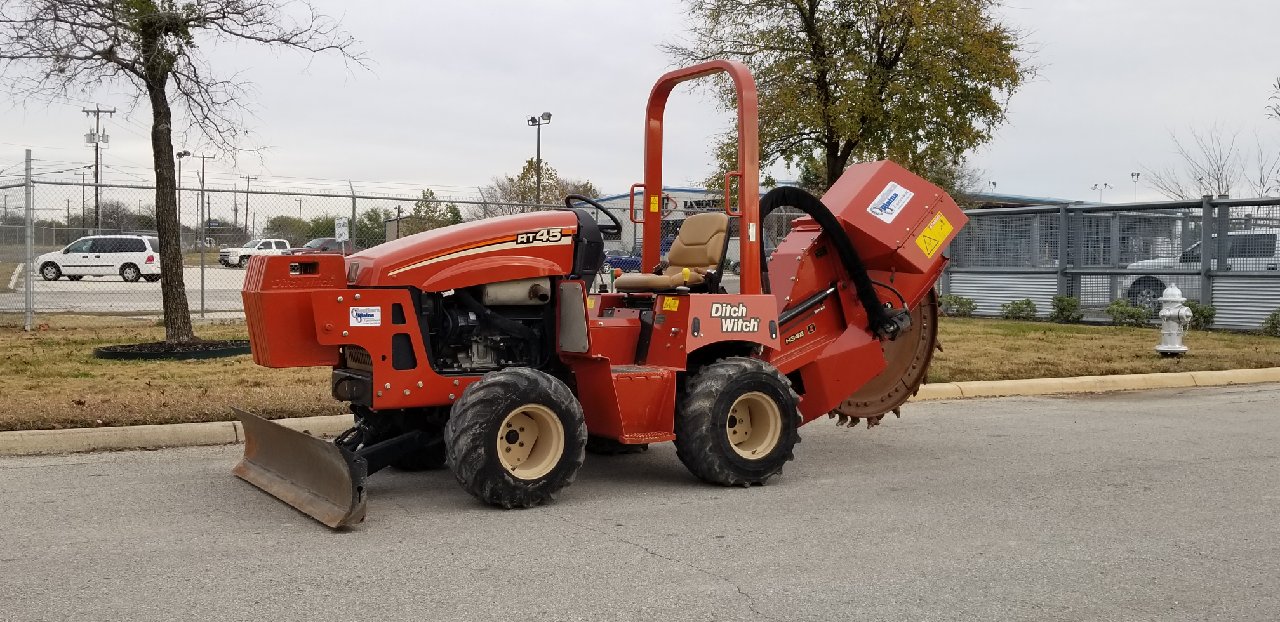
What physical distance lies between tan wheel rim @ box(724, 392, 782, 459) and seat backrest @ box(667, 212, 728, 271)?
→ 963 millimetres

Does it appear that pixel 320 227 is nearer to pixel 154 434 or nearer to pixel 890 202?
pixel 154 434

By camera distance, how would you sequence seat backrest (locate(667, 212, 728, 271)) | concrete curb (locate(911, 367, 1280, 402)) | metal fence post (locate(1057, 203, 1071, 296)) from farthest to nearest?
metal fence post (locate(1057, 203, 1071, 296))
concrete curb (locate(911, 367, 1280, 402))
seat backrest (locate(667, 212, 728, 271))

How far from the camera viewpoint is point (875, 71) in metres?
18.7

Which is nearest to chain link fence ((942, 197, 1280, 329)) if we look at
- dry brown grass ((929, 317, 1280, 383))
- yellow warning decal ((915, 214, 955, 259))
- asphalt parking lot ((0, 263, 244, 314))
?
dry brown grass ((929, 317, 1280, 383))

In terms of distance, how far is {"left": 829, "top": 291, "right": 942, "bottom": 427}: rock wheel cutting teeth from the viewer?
875 cm

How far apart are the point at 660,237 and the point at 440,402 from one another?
2.43m

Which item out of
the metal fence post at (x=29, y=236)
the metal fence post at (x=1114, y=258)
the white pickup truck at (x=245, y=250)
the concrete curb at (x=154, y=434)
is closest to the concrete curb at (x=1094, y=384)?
the concrete curb at (x=154, y=434)

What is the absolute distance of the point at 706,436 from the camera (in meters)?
7.19

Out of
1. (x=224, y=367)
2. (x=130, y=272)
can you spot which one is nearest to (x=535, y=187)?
(x=130, y=272)

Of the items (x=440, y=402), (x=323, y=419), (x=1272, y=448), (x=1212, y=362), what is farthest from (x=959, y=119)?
(x=440, y=402)

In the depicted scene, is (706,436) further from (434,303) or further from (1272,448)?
(1272,448)

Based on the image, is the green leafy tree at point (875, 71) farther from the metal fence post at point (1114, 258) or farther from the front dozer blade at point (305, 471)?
the front dozer blade at point (305, 471)

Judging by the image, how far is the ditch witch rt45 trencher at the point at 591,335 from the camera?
6.52 metres

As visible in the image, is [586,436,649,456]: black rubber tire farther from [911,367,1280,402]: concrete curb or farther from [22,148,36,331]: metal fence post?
[22,148,36,331]: metal fence post
